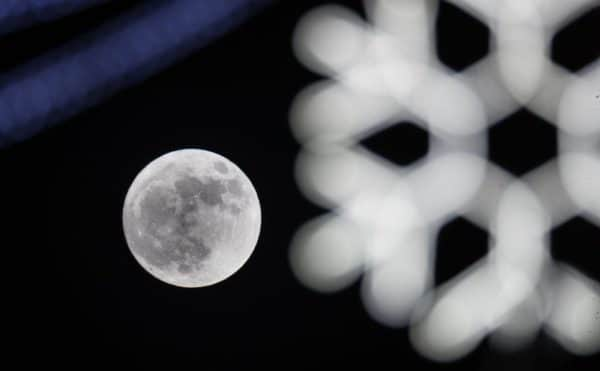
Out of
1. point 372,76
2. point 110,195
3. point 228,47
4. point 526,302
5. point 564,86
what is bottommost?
point 526,302

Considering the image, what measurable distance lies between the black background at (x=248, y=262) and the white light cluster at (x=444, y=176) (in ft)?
0.18

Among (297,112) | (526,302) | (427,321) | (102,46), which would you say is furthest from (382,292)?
(102,46)

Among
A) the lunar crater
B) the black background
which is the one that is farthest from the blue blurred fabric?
the lunar crater

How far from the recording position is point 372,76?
280 cm

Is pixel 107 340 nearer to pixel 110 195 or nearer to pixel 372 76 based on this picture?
pixel 110 195

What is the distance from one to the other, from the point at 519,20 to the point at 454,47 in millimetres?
273

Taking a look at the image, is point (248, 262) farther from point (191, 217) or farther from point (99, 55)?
point (99, 55)

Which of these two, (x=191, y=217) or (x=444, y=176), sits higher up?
(x=191, y=217)

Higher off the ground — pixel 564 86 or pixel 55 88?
pixel 55 88

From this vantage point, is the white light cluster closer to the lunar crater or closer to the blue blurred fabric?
the blue blurred fabric

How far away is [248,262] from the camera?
2.96 meters

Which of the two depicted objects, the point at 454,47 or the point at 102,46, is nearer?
the point at 102,46

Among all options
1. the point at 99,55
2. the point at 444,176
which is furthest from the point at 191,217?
the point at 444,176

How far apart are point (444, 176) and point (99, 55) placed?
1330mm
